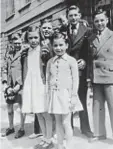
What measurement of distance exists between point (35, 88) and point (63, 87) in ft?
1.47

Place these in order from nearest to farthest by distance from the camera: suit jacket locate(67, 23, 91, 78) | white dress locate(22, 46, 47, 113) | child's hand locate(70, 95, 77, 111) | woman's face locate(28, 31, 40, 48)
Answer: child's hand locate(70, 95, 77, 111) → white dress locate(22, 46, 47, 113) → woman's face locate(28, 31, 40, 48) → suit jacket locate(67, 23, 91, 78)

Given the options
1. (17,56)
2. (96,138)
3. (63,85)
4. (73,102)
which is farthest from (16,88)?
(96,138)

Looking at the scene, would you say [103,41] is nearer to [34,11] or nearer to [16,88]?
[16,88]

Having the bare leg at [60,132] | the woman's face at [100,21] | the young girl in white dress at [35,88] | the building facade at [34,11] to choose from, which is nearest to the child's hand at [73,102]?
the bare leg at [60,132]

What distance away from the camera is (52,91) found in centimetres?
307

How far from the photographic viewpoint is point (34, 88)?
10.9ft

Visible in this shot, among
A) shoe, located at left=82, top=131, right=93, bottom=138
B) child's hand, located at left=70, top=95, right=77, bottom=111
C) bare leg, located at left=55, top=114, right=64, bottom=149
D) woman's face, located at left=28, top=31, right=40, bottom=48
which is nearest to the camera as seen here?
child's hand, located at left=70, top=95, right=77, bottom=111

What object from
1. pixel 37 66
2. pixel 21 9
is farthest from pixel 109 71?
pixel 21 9

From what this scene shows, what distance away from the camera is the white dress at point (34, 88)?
3.28m

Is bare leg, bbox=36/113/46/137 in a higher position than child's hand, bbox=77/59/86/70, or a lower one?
lower

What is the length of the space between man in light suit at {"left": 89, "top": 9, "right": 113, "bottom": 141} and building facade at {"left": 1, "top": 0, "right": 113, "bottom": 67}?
3114 mm

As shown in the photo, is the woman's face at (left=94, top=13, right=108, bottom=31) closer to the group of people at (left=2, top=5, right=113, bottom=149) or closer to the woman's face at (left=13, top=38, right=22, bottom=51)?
the group of people at (left=2, top=5, right=113, bottom=149)

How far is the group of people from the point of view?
3039 millimetres

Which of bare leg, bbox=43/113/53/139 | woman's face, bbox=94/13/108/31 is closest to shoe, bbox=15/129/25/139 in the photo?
bare leg, bbox=43/113/53/139
